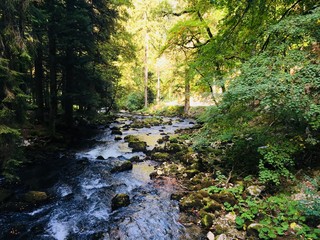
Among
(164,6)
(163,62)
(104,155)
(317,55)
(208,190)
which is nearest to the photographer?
(317,55)

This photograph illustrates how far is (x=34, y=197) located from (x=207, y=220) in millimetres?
4671

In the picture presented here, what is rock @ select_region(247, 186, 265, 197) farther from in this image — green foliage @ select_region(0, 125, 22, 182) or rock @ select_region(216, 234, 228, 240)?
green foliage @ select_region(0, 125, 22, 182)

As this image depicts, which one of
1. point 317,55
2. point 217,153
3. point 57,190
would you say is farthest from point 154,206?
point 317,55

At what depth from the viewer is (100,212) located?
18.2 ft

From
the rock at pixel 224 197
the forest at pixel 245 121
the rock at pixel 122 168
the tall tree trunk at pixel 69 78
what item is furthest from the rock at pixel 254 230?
the tall tree trunk at pixel 69 78

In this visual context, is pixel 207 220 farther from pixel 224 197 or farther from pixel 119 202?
pixel 119 202

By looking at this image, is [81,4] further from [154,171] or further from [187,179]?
[187,179]

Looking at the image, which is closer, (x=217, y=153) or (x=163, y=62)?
(x=217, y=153)

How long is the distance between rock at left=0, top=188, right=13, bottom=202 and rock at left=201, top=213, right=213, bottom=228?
529 centimetres

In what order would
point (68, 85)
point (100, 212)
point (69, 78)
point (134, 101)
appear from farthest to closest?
1. point (134, 101)
2. point (69, 78)
3. point (68, 85)
4. point (100, 212)

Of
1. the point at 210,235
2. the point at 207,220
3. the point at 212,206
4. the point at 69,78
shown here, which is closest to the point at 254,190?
the point at 212,206

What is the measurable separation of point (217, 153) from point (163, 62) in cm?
1676

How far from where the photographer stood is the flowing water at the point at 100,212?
4.68 meters

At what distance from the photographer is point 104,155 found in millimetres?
10539
